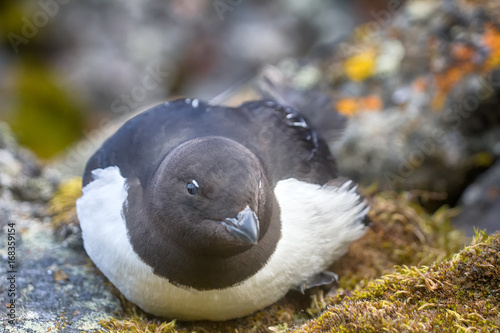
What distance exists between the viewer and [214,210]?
11.4 feet

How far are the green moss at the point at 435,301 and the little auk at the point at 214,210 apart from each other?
0.66 metres

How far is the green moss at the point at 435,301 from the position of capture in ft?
10.7

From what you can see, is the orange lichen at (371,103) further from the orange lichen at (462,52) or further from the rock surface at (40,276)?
the rock surface at (40,276)

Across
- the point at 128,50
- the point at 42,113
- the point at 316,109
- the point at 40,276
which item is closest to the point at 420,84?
the point at 316,109

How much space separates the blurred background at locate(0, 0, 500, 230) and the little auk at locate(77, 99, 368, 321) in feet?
4.54

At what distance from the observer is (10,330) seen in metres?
3.79

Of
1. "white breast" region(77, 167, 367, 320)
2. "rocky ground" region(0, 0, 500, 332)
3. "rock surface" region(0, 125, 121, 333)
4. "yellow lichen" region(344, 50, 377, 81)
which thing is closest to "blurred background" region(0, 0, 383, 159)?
"yellow lichen" region(344, 50, 377, 81)

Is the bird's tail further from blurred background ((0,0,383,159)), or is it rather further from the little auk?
blurred background ((0,0,383,159))

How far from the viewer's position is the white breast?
3.99 meters

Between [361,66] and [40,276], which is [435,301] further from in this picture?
[361,66]

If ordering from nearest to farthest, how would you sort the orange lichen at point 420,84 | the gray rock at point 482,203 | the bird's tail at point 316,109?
the gray rock at point 482,203 < the bird's tail at point 316,109 < the orange lichen at point 420,84

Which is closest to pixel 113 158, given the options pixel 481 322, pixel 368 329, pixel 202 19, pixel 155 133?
pixel 155 133

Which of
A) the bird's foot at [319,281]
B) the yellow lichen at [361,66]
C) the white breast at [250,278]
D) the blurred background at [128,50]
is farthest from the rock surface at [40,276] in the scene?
the blurred background at [128,50]

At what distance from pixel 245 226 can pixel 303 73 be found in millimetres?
4247
